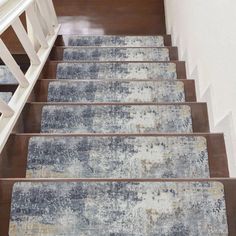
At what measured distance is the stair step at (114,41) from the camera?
3.18 metres

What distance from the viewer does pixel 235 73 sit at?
1390 millimetres

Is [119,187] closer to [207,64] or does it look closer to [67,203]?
[67,203]

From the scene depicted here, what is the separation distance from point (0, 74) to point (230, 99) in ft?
5.04

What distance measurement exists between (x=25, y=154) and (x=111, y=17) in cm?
281

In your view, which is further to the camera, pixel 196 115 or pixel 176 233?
pixel 196 115

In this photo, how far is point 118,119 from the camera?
1795mm

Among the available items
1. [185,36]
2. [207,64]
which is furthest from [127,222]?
[185,36]

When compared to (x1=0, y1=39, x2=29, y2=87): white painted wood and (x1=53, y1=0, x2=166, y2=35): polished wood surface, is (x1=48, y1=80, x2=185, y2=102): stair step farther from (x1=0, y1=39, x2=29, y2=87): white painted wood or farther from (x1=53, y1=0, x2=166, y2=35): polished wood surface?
(x1=53, y1=0, x2=166, y2=35): polished wood surface

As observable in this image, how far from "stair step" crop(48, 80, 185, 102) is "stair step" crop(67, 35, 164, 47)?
1132 millimetres

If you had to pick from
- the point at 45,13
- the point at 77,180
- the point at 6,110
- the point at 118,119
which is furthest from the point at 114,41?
the point at 77,180

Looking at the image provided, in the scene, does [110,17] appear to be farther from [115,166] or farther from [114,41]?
[115,166]

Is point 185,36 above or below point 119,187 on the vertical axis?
above

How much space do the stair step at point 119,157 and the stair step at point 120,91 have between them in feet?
1.84

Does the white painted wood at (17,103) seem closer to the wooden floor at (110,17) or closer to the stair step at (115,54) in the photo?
the stair step at (115,54)
